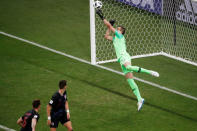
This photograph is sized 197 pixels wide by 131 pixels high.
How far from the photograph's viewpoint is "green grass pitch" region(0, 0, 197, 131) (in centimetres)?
1312

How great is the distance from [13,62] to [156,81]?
5097 mm

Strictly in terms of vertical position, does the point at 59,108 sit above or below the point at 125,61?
below

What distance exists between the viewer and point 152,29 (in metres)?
20.3

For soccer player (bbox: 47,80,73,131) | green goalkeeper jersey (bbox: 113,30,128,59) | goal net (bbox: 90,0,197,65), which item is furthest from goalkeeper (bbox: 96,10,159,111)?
soccer player (bbox: 47,80,73,131)

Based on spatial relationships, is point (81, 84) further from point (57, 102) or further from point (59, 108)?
point (57, 102)

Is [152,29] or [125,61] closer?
[125,61]

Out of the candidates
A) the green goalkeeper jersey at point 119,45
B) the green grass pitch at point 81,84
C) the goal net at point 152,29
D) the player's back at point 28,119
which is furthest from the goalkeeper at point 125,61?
the player's back at point 28,119

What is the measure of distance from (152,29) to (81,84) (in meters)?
6.03

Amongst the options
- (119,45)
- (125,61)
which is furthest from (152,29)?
(125,61)

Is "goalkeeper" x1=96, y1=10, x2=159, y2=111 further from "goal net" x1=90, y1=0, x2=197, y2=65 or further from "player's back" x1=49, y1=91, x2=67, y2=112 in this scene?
"player's back" x1=49, y1=91, x2=67, y2=112

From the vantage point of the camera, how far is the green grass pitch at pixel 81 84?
13.1 meters

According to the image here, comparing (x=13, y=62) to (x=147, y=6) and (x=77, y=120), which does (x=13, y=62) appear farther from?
(x=147, y=6)

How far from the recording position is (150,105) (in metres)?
14.2

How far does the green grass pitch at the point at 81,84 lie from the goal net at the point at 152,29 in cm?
58
